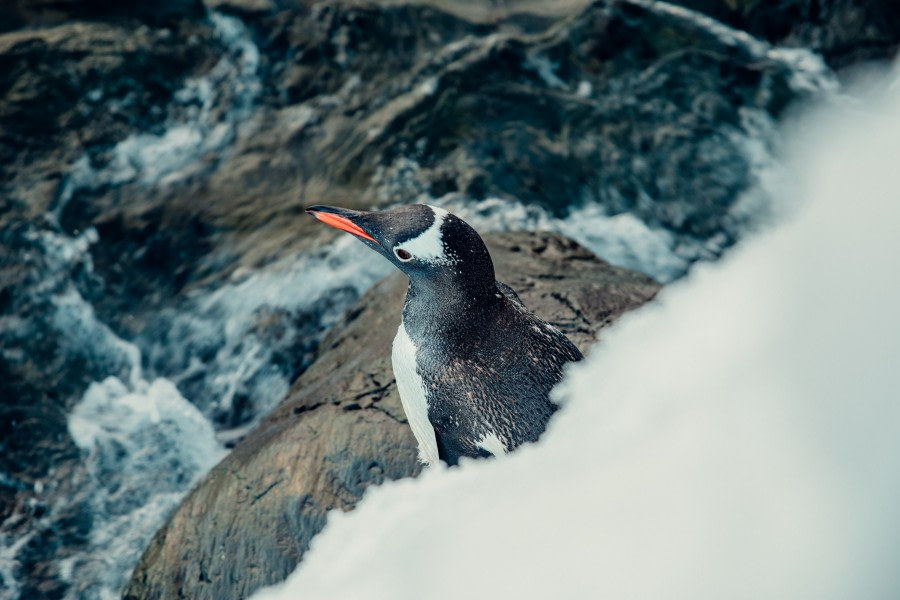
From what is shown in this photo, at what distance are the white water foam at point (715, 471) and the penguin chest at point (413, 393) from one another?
0.34 meters

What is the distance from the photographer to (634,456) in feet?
8.07

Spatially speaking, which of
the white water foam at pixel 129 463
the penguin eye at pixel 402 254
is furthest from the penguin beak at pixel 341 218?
the white water foam at pixel 129 463

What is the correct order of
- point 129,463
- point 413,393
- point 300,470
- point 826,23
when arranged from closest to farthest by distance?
point 413,393, point 300,470, point 129,463, point 826,23

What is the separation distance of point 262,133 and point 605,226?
2.81 metres

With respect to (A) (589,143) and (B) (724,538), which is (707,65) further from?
(B) (724,538)

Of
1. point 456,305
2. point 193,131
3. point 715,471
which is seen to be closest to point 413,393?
point 456,305

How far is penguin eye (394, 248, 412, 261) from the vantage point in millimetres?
3414

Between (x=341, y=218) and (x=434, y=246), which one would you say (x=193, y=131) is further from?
(x=434, y=246)

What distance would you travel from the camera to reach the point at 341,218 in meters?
3.64

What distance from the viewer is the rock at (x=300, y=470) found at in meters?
3.65

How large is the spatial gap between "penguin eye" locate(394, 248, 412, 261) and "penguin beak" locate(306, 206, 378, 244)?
185mm

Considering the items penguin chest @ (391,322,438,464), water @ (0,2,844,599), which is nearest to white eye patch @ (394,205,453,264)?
penguin chest @ (391,322,438,464)

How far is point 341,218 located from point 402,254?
15.3 inches

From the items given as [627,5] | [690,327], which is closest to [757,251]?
[690,327]
